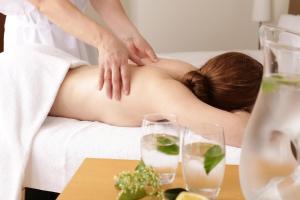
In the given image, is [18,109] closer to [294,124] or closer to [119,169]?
[119,169]

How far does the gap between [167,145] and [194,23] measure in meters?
2.85

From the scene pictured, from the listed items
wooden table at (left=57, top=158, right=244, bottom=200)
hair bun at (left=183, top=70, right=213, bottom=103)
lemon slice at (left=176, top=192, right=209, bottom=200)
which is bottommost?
wooden table at (left=57, top=158, right=244, bottom=200)

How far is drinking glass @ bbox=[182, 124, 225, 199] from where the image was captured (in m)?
0.89

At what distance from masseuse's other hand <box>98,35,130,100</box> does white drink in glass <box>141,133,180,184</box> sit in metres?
0.49

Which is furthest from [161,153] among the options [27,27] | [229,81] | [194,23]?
[194,23]

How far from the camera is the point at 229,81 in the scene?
1.31 meters

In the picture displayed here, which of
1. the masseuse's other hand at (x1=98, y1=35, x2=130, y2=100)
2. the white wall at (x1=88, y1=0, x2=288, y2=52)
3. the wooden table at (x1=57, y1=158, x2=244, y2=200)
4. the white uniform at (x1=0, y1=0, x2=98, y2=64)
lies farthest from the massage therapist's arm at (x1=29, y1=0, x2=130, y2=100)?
the white wall at (x1=88, y1=0, x2=288, y2=52)

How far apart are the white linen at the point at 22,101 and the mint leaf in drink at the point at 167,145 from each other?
543 millimetres

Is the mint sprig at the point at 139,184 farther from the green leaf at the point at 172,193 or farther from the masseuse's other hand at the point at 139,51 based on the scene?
the masseuse's other hand at the point at 139,51

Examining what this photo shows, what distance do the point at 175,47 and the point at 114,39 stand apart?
2283 mm

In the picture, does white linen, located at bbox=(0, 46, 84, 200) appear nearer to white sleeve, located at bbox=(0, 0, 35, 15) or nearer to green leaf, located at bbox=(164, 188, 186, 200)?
white sleeve, located at bbox=(0, 0, 35, 15)

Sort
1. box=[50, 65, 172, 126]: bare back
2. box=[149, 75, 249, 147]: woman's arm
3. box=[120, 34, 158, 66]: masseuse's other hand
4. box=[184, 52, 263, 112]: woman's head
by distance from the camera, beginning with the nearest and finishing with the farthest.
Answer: box=[149, 75, 249, 147]: woman's arm, box=[184, 52, 263, 112]: woman's head, box=[50, 65, 172, 126]: bare back, box=[120, 34, 158, 66]: masseuse's other hand

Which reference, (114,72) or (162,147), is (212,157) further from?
(114,72)

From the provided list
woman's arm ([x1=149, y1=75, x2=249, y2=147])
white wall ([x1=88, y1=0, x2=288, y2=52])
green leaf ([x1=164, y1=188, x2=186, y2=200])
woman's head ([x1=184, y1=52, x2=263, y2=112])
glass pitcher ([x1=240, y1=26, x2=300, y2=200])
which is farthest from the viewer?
white wall ([x1=88, y1=0, x2=288, y2=52])
